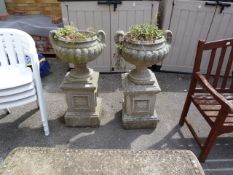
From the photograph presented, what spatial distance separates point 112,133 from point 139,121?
33cm

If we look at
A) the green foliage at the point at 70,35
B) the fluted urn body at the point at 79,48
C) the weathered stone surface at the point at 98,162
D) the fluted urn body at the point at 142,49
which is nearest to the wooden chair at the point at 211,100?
the fluted urn body at the point at 142,49

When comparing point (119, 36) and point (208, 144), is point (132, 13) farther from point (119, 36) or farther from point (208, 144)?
point (208, 144)

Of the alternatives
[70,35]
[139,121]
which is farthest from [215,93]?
[70,35]

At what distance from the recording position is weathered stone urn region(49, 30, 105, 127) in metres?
1.80

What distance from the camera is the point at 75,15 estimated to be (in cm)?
271

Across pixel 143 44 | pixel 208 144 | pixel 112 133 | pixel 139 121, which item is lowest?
pixel 112 133

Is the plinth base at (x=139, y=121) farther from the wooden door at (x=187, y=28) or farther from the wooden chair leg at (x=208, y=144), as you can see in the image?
the wooden door at (x=187, y=28)

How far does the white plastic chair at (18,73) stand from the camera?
184cm

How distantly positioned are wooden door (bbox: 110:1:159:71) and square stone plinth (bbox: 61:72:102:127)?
26.8 inches

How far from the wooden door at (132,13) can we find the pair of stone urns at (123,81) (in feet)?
2.01

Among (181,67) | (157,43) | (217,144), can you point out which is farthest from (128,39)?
(181,67)

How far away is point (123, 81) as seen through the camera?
2.16m

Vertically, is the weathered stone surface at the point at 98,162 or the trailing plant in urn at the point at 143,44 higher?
the trailing plant in urn at the point at 143,44

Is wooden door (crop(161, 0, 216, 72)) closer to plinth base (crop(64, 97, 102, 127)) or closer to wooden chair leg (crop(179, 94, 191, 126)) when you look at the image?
wooden chair leg (crop(179, 94, 191, 126))
